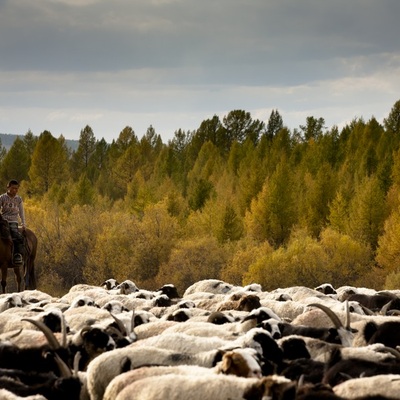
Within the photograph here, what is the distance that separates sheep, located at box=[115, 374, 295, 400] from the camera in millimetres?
7469

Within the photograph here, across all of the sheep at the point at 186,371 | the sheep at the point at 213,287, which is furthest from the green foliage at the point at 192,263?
the sheep at the point at 186,371

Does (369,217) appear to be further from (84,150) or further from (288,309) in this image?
(84,150)

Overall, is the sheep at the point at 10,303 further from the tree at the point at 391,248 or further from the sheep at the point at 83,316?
the tree at the point at 391,248

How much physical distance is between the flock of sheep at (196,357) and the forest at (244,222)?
3262cm

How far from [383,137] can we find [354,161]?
767 cm

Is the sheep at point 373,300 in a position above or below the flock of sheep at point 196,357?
below

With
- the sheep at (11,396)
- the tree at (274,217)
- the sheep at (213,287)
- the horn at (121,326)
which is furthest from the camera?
the tree at (274,217)

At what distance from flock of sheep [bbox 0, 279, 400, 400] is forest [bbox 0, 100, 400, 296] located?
107 ft

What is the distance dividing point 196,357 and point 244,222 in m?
55.0

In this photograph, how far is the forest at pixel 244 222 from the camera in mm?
48938

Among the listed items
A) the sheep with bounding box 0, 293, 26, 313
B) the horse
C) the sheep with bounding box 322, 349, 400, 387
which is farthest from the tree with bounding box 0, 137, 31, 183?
the sheep with bounding box 322, 349, 400, 387

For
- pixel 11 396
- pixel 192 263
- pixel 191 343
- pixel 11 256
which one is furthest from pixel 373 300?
pixel 192 263

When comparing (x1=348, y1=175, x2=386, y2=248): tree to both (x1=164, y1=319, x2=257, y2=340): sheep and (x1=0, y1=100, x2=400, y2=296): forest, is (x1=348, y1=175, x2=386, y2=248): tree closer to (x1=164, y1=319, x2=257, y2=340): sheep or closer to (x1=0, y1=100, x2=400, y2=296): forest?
(x1=0, y1=100, x2=400, y2=296): forest

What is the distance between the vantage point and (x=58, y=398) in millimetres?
8367
